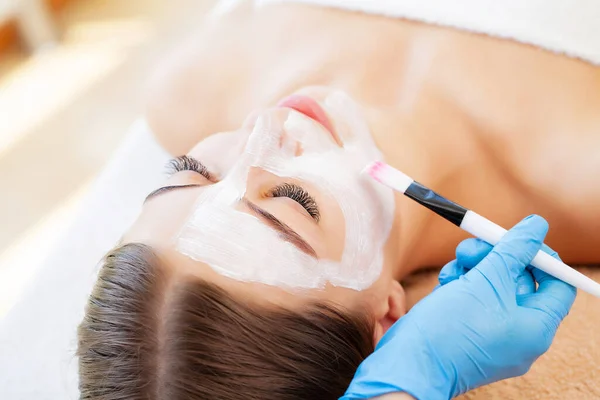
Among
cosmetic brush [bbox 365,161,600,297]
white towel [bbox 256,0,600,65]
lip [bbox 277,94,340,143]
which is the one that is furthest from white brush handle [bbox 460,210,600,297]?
white towel [bbox 256,0,600,65]

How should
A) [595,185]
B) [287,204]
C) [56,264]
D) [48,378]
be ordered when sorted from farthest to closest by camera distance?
[56,264] < [48,378] < [595,185] < [287,204]

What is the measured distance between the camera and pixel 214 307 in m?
0.71

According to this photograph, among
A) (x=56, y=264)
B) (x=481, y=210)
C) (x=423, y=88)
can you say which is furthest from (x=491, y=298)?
(x=56, y=264)

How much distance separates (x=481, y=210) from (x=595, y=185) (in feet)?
0.64

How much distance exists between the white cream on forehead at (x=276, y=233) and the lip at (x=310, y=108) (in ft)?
0.07

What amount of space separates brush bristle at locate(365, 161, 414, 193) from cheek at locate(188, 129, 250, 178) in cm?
20

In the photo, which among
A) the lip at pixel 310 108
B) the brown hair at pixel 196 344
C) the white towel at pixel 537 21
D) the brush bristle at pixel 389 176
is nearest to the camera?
the brown hair at pixel 196 344

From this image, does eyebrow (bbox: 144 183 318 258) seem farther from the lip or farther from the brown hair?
the lip

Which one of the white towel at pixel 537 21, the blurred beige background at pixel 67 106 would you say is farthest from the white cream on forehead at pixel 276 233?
the blurred beige background at pixel 67 106

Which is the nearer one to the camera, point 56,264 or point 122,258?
point 122,258

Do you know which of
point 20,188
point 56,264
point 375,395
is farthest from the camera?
point 20,188

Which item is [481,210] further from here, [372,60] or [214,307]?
[214,307]

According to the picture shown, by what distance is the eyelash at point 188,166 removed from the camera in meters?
0.91

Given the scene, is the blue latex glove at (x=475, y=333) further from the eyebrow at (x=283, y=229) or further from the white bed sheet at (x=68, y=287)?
the white bed sheet at (x=68, y=287)
